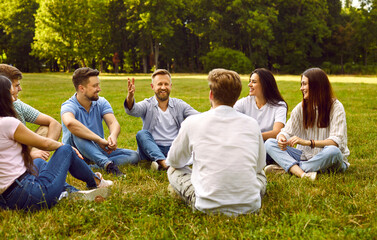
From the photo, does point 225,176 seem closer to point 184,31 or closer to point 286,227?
point 286,227

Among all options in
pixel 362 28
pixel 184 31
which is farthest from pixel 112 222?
pixel 184 31

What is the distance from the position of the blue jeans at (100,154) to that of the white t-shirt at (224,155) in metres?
2.28

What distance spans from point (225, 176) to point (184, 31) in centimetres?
5848

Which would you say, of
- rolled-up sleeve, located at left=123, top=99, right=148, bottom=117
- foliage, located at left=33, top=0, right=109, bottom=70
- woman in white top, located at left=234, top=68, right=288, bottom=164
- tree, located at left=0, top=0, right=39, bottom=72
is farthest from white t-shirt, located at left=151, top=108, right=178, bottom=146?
tree, located at left=0, top=0, right=39, bottom=72

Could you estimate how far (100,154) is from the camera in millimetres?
5480

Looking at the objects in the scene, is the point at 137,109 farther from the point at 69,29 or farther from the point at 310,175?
the point at 69,29

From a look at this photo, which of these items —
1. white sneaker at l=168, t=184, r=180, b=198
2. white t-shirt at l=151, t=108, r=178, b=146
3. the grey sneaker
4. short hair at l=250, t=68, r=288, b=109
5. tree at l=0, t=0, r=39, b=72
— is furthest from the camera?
tree at l=0, t=0, r=39, b=72

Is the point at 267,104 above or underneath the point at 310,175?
above

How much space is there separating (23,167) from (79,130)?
1817mm

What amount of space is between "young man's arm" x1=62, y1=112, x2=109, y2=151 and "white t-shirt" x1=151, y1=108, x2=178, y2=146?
88 centimetres

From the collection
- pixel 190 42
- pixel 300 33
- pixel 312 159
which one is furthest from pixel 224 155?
pixel 190 42

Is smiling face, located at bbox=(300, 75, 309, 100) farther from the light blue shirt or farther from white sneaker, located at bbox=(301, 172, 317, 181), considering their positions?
the light blue shirt

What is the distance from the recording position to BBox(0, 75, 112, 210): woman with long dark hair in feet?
11.2

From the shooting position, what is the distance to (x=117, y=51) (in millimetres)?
59062
